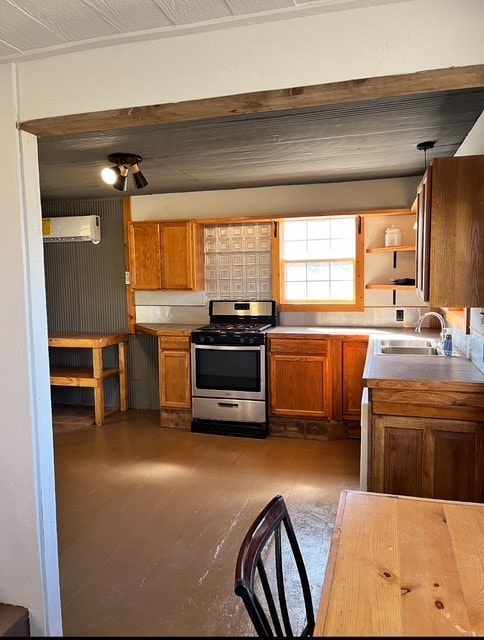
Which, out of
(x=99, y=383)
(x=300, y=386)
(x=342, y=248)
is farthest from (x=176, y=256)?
(x=300, y=386)

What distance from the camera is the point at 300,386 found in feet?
13.8

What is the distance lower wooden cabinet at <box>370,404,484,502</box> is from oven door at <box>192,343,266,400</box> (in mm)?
1862

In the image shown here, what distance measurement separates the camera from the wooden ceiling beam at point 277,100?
4.65ft

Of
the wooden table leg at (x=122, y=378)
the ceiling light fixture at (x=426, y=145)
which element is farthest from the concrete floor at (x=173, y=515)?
the ceiling light fixture at (x=426, y=145)

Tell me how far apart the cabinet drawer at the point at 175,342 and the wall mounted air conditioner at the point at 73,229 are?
1481 mm

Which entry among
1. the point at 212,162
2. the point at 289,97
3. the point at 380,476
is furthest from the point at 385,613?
the point at 212,162

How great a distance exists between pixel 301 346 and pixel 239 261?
1.22m

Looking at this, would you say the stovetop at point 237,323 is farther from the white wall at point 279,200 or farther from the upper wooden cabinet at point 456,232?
the upper wooden cabinet at point 456,232

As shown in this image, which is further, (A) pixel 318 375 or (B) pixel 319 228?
(B) pixel 319 228

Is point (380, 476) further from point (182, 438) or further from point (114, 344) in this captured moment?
point (114, 344)

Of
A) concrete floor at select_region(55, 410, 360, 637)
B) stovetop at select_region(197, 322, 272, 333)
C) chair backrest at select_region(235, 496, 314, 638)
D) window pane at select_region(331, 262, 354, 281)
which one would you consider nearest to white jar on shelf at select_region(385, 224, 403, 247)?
window pane at select_region(331, 262, 354, 281)

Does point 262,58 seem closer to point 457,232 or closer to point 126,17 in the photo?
point 126,17

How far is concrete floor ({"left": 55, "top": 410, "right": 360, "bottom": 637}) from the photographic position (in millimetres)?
2047

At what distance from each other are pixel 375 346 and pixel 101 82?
263 cm
